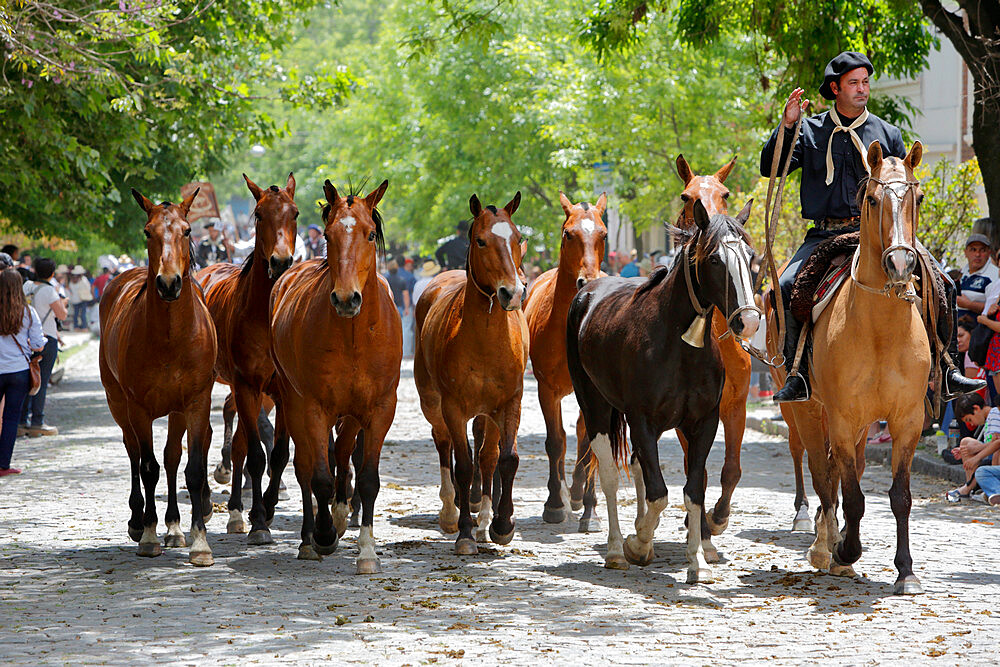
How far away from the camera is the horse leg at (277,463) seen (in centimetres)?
1088

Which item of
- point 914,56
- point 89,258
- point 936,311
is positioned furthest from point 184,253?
point 89,258

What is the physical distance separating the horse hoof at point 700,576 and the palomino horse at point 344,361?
2083mm

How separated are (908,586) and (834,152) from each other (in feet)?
10.2

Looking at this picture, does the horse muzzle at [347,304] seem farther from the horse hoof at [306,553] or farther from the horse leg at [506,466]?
the horse hoof at [306,553]

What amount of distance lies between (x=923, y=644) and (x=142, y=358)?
5737 millimetres


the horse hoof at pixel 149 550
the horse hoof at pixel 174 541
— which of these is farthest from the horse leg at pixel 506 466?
the horse hoof at pixel 149 550

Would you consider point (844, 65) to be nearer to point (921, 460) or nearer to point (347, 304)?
point (347, 304)

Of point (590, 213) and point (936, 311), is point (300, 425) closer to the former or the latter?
point (590, 213)

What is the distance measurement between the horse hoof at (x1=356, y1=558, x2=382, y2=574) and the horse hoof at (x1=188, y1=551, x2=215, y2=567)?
3.53 ft

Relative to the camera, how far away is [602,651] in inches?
269

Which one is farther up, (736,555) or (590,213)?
(590,213)

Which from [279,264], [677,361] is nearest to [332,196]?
[279,264]

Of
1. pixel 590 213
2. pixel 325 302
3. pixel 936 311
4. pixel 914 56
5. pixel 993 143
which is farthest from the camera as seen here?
pixel 914 56

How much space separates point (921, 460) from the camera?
47.9 ft
